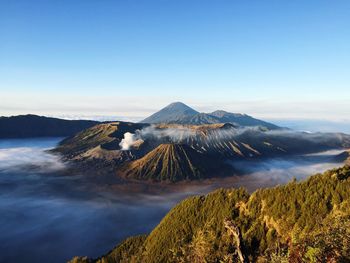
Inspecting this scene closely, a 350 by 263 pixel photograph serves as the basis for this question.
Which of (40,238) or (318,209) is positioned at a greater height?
(318,209)

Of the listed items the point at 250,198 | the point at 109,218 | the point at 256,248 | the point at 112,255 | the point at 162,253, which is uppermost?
the point at 250,198

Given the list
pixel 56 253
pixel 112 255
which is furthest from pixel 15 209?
pixel 112 255

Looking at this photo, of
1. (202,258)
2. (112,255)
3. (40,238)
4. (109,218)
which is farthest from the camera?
(109,218)

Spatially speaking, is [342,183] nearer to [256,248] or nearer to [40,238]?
[256,248]

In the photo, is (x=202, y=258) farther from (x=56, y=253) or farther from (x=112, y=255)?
(x=56, y=253)

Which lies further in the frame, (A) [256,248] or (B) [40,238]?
(B) [40,238]

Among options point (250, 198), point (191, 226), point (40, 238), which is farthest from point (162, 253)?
point (40, 238)

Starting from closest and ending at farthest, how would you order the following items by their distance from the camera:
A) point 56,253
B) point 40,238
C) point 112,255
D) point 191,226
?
1. point 191,226
2. point 112,255
3. point 56,253
4. point 40,238
